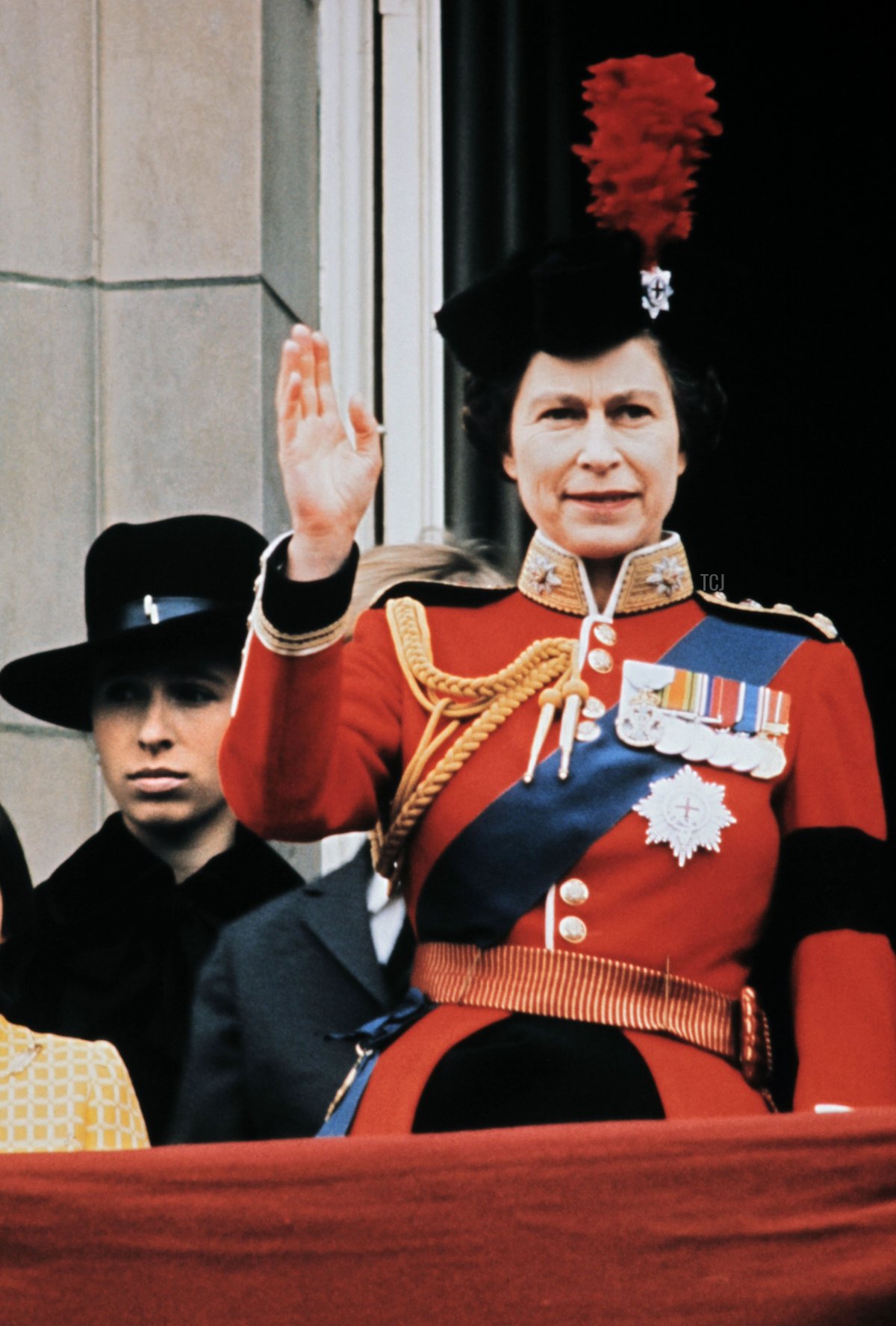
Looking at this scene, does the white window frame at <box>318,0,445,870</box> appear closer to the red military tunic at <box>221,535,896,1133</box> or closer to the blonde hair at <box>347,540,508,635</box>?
the blonde hair at <box>347,540,508,635</box>

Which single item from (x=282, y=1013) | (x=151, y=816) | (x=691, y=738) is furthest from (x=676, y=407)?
(x=151, y=816)

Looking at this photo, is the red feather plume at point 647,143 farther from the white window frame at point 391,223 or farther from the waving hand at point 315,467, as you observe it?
the white window frame at point 391,223

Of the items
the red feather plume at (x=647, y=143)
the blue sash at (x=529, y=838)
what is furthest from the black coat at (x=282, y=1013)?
the red feather plume at (x=647, y=143)

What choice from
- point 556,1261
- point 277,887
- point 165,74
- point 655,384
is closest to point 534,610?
point 655,384

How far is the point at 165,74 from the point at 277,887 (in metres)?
1.69

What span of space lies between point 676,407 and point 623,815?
0.52 metres

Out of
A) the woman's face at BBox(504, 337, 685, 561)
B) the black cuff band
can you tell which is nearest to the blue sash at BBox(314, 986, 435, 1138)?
the black cuff band

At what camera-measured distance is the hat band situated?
3.45m

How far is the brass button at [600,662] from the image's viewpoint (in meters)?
2.84

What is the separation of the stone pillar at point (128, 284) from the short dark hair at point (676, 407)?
4.04ft

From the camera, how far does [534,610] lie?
2.94m

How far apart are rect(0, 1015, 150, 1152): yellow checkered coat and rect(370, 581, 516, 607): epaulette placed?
2.14 ft

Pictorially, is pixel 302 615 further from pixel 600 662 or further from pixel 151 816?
pixel 151 816

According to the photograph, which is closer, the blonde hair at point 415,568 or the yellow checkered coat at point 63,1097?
the yellow checkered coat at point 63,1097
